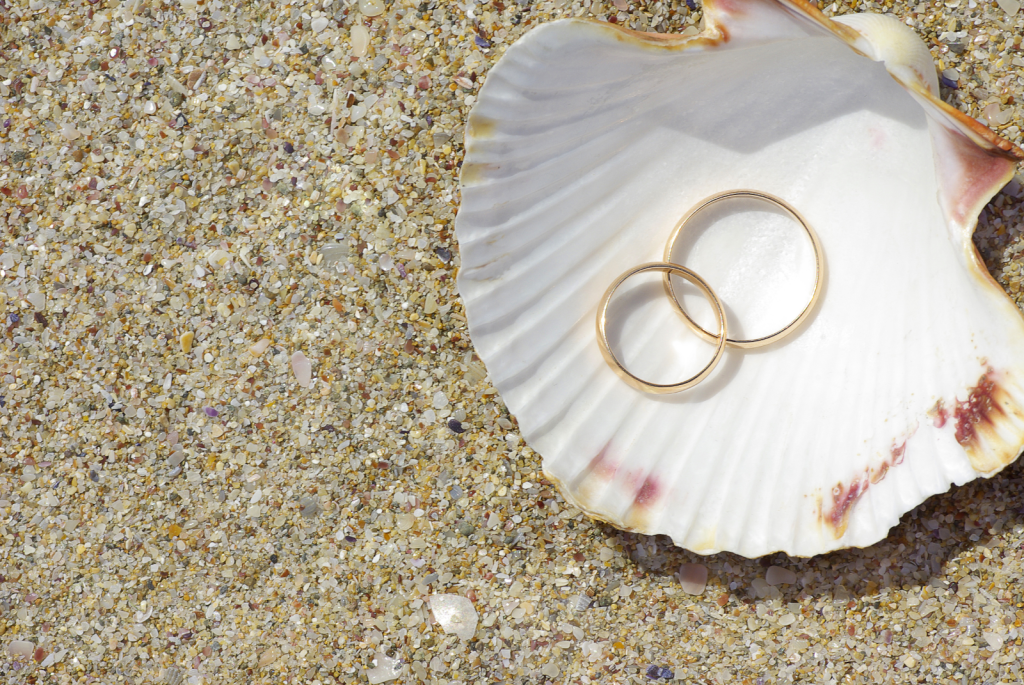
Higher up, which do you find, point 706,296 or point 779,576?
point 706,296

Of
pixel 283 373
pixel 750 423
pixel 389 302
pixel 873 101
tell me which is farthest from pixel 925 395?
pixel 283 373

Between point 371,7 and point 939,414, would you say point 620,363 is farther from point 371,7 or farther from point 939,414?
point 371,7

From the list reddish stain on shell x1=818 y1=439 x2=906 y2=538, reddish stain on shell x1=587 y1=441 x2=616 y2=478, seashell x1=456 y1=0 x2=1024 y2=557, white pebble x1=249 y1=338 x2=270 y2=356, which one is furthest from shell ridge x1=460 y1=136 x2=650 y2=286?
reddish stain on shell x1=818 y1=439 x2=906 y2=538

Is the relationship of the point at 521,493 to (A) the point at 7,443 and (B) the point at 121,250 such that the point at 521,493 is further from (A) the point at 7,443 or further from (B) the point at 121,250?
(A) the point at 7,443

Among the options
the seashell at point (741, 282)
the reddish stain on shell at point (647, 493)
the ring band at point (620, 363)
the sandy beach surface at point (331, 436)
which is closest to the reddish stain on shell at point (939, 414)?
the seashell at point (741, 282)

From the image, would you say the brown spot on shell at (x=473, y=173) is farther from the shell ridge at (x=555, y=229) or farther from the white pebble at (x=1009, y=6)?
the white pebble at (x=1009, y=6)

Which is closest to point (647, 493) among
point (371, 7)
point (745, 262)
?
point (745, 262)
